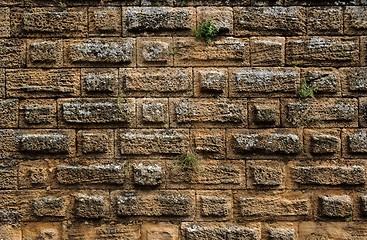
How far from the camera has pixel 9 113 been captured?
378 centimetres

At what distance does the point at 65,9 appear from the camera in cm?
378

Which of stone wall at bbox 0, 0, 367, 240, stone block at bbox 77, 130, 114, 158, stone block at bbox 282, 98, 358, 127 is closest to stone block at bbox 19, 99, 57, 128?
stone wall at bbox 0, 0, 367, 240

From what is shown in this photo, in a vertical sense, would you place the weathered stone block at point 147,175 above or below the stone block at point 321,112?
below

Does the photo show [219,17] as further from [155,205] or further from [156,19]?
[155,205]

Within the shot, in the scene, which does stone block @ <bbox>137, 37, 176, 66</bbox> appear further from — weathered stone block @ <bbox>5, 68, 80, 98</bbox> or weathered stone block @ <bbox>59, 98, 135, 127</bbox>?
weathered stone block @ <bbox>5, 68, 80, 98</bbox>

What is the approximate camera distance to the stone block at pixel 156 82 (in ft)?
12.3

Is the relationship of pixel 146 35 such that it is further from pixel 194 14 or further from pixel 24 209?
pixel 24 209

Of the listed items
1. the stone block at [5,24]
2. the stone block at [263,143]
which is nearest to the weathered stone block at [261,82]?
the stone block at [263,143]

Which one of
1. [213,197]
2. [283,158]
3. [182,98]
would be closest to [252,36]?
[182,98]

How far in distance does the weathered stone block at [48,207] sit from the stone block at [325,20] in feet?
8.53

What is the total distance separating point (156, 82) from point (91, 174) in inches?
37.8

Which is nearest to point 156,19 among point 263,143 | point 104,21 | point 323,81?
point 104,21

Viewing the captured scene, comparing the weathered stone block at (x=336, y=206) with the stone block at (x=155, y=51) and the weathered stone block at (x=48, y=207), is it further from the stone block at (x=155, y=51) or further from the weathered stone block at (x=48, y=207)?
the weathered stone block at (x=48, y=207)

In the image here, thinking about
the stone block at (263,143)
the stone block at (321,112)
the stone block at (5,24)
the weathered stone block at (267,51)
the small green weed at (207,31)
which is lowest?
the stone block at (263,143)
